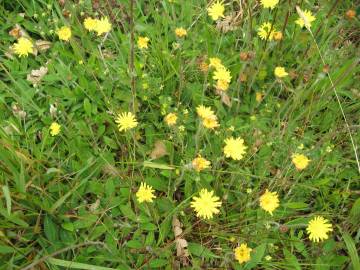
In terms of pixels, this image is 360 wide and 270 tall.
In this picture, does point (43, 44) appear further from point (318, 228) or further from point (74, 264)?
point (318, 228)

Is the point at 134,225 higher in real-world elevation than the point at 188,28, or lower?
lower

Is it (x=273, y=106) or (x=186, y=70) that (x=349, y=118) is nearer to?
(x=273, y=106)

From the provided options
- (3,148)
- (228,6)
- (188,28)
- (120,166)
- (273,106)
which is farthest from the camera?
(228,6)

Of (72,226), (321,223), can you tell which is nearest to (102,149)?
(72,226)

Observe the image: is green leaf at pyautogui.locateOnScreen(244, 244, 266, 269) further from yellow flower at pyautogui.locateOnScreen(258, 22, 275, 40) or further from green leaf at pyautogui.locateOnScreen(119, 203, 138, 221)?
yellow flower at pyautogui.locateOnScreen(258, 22, 275, 40)

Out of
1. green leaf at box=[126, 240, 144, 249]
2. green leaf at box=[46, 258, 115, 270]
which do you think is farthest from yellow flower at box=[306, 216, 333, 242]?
green leaf at box=[46, 258, 115, 270]

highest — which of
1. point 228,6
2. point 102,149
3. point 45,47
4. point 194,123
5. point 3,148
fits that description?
point 228,6
